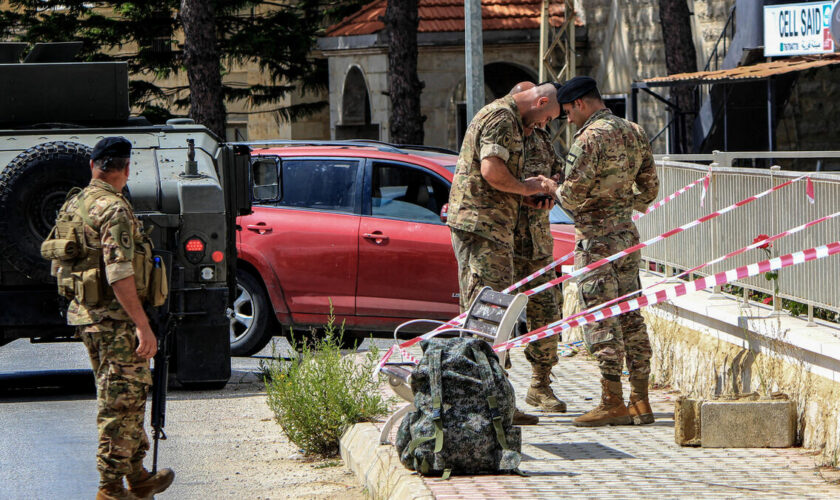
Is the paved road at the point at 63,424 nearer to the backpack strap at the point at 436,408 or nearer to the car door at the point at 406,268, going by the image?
the car door at the point at 406,268

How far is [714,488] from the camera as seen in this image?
19.0 feet

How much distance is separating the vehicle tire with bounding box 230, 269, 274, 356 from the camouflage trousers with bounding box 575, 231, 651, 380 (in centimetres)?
464

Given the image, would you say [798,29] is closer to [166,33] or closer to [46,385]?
[46,385]

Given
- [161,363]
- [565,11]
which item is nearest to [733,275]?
[161,363]

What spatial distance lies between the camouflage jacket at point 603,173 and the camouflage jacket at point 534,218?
1.15ft

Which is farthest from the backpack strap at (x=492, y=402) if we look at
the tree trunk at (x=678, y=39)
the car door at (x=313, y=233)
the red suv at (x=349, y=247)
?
the tree trunk at (x=678, y=39)

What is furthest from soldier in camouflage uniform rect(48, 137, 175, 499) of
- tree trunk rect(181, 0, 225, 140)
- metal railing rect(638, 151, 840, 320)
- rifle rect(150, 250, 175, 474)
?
tree trunk rect(181, 0, 225, 140)

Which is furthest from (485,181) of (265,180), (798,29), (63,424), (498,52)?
(498,52)

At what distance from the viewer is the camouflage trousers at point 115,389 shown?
20.2 ft

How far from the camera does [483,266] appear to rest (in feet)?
24.2

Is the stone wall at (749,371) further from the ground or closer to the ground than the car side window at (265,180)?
closer to the ground

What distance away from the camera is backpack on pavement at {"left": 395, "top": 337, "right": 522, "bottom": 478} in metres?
5.93

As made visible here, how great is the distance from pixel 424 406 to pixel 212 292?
3.65 metres

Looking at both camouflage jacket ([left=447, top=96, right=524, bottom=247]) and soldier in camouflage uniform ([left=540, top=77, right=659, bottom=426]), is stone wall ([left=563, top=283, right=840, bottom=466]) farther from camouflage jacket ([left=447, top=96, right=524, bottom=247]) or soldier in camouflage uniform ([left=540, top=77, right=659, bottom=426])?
camouflage jacket ([left=447, top=96, right=524, bottom=247])
